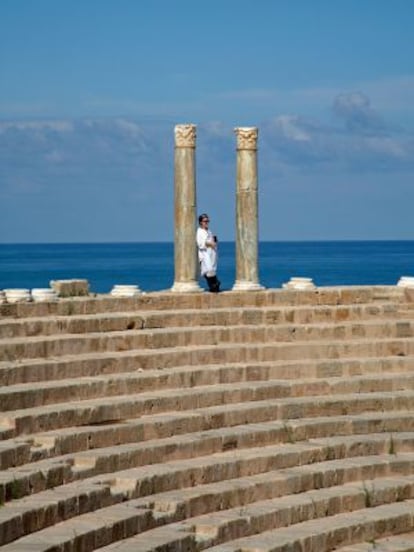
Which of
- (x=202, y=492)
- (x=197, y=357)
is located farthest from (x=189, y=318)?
(x=202, y=492)

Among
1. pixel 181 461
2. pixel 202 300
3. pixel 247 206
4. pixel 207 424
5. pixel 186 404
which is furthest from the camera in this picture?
pixel 247 206

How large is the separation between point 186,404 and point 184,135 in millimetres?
6390

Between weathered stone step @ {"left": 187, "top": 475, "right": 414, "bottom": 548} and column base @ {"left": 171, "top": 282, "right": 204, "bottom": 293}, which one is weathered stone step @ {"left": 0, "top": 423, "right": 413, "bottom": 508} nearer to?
weathered stone step @ {"left": 187, "top": 475, "right": 414, "bottom": 548}

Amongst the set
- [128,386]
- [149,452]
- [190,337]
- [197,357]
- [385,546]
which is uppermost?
[190,337]

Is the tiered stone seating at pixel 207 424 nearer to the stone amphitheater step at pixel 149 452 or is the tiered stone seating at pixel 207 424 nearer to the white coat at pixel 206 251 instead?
the stone amphitheater step at pixel 149 452

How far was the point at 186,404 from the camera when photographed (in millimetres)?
27547

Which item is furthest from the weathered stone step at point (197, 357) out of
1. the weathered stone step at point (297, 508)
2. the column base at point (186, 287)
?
the weathered stone step at point (297, 508)

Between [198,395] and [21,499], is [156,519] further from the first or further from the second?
[198,395]

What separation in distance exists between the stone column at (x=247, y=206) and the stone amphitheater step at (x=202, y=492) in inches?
228

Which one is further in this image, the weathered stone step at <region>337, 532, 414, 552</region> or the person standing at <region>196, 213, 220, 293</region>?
the person standing at <region>196, 213, 220, 293</region>

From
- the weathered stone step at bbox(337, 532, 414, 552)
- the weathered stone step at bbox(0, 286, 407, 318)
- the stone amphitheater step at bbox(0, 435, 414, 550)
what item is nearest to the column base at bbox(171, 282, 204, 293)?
the weathered stone step at bbox(0, 286, 407, 318)

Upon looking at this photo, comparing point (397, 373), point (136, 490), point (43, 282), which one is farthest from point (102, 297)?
point (43, 282)

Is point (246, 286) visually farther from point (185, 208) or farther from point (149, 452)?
point (149, 452)

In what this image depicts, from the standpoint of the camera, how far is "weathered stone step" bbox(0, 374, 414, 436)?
25.0 metres
